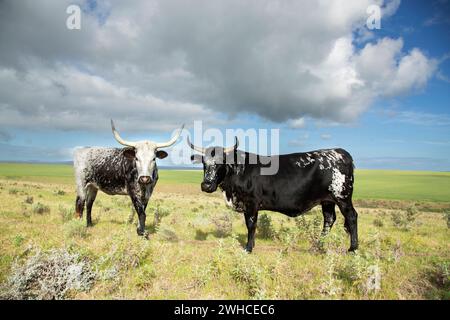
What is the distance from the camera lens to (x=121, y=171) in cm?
863

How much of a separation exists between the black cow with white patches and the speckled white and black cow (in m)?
1.67

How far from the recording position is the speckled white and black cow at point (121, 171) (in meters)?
7.97

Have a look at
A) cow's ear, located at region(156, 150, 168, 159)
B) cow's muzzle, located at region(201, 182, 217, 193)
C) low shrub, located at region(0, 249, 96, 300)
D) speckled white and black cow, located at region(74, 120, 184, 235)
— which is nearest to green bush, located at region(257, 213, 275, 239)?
cow's muzzle, located at region(201, 182, 217, 193)

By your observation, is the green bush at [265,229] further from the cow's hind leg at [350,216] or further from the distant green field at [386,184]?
the distant green field at [386,184]

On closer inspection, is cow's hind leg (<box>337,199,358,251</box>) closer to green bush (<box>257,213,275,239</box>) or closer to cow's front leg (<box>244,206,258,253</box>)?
cow's front leg (<box>244,206,258,253</box>)

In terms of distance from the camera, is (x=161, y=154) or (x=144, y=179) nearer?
(x=144, y=179)

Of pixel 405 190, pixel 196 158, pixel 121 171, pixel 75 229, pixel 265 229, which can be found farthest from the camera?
pixel 405 190

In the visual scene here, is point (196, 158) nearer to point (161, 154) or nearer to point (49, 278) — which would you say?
point (161, 154)

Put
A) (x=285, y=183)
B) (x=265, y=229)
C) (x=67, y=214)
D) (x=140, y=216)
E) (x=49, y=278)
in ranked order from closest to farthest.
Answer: (x=49, y=278) < (x=285, y=183) < (x=140, y=216) < (x=265, y=229) < (x=67, y=214)

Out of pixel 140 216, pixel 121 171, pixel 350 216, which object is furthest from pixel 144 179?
pixel 350 216

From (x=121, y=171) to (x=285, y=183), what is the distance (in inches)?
200

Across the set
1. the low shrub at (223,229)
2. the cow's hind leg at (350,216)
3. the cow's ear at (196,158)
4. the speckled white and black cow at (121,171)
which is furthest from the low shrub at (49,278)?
the cow's hind leg at (350,216)
